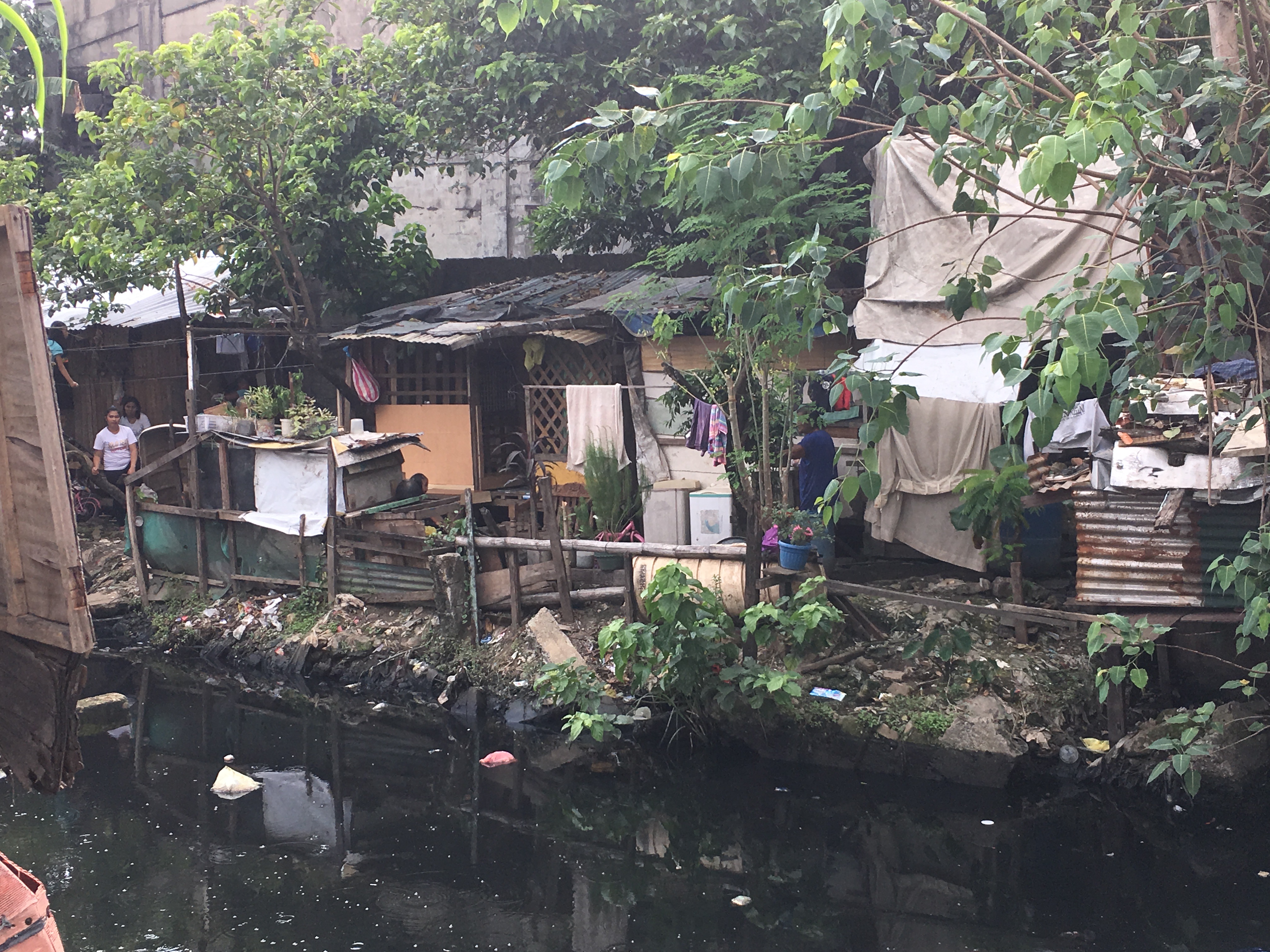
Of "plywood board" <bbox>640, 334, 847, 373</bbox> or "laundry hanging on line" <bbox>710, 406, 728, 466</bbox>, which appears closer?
"laundry hanging on line" <bbox>710, 406, 728, 466</bbox>

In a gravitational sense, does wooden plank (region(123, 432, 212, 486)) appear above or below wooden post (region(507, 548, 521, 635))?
above

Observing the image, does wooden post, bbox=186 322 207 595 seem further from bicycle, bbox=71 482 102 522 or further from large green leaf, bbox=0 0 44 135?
large green leaf, bbox=0 0 44 135

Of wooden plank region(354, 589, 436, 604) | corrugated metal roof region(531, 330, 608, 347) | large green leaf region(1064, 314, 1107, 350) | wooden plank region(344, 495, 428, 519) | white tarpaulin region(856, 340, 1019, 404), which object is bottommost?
wooden plank region(354, 589, 436, 604)

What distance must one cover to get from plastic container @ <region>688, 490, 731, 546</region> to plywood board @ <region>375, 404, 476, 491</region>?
3803 millimetres

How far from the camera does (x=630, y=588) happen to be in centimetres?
857

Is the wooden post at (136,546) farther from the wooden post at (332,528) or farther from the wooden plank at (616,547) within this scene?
the wooden plank at (616,547)

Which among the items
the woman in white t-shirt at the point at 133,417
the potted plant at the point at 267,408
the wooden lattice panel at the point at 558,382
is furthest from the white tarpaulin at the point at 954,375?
the woman in white t-shirt at the point at 133,417

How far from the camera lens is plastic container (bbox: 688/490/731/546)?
9.44 meters

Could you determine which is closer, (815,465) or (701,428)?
(815,465)

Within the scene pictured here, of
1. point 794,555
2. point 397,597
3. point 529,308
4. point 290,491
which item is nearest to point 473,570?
point 397,597

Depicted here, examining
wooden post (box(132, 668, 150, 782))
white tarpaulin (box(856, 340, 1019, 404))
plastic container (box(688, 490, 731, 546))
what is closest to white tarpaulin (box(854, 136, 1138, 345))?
white tarpaulin (box(856, 340, 1019, 404))

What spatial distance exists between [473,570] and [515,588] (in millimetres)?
426

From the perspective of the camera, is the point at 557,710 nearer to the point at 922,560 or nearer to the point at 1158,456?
the point at 922,560

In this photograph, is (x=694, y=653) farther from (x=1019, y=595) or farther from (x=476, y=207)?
(x=476, y=207)
